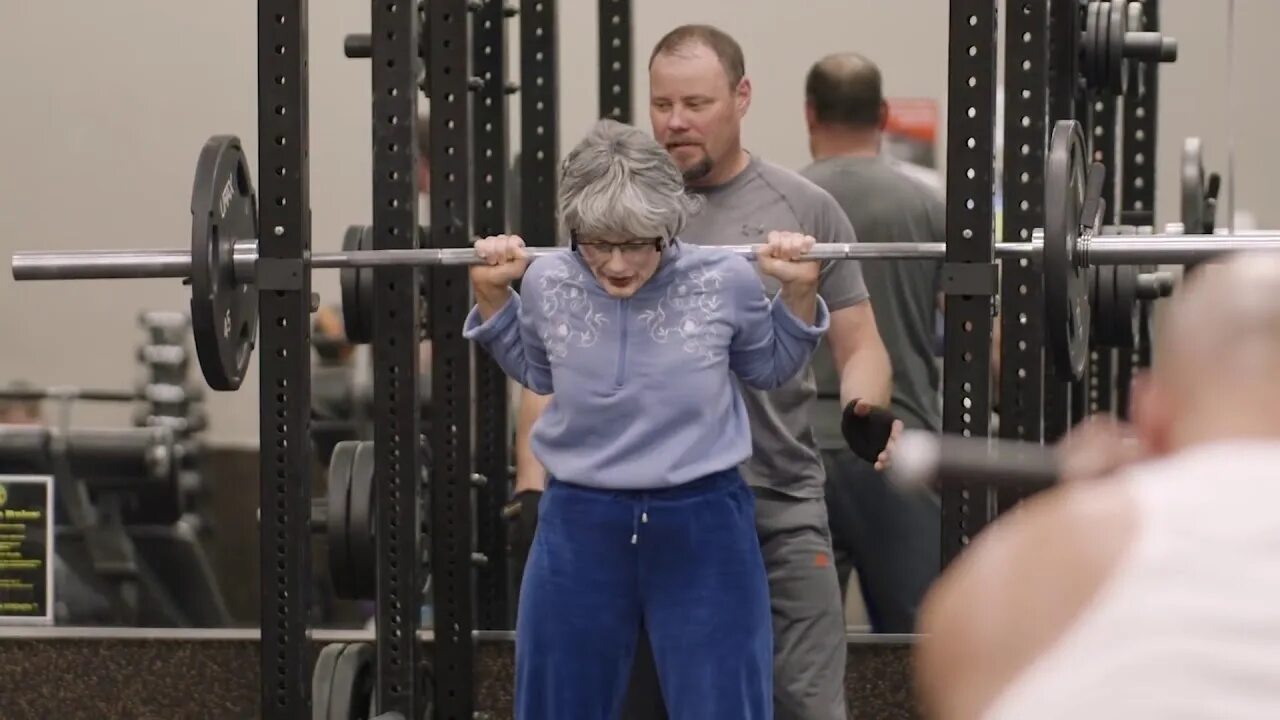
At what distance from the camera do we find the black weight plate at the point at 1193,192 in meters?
5.04

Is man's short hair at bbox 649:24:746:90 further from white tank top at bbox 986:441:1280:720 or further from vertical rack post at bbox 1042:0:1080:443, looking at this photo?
white tank top at bbox 986:441:1280:720

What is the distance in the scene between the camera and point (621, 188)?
11.3 feet

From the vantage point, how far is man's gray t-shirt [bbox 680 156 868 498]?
3.87 metres

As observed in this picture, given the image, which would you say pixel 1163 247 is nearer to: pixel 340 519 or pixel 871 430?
pixel 871 430

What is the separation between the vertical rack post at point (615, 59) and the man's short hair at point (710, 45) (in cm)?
86

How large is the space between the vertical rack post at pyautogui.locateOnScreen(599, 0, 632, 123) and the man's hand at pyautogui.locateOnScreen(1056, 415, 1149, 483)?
124 inches

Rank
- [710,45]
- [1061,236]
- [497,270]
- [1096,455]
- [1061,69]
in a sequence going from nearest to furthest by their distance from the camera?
1. [1096,455]
2. [1061,236]
3. [497,270]
4. [710,45]
5. [1061,69]

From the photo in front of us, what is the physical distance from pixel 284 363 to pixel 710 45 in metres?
1.00

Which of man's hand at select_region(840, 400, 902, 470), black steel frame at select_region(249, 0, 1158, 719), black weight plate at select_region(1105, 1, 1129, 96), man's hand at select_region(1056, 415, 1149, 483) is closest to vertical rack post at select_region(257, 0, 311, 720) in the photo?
black steel frame at select_region(249, 0, 1158, 719)

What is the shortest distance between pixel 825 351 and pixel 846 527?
1.45ft

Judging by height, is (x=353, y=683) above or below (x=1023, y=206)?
below

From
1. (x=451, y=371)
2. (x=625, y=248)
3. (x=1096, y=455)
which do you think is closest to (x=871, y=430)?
(x=625, y=248)

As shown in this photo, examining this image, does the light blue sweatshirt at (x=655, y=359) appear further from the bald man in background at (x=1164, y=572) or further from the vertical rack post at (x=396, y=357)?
the bald man in background at (x=1164, y=572)

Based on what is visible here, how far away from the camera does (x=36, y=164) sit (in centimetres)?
643
